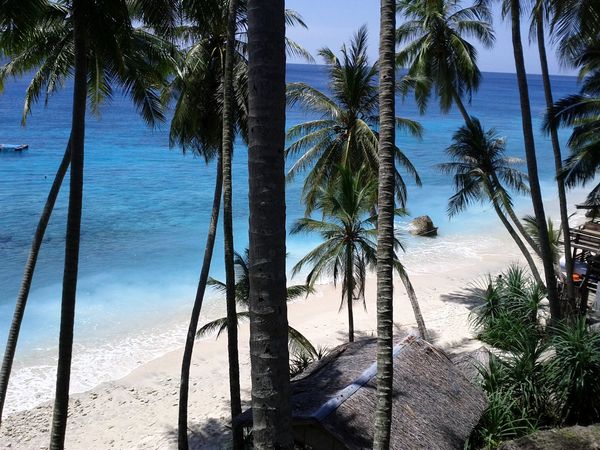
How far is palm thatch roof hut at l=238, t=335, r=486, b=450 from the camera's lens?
25.8ft

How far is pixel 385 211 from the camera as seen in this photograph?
5.73m

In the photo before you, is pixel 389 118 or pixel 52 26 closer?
pixel 389 118

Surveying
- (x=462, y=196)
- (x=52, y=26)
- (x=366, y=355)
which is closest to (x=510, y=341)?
(x=366, y=355)

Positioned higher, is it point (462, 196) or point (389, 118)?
point (389, 118)

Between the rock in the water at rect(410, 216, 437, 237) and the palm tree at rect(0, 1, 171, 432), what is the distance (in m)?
20.7

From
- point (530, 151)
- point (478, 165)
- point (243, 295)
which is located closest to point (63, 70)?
point (243, 295)

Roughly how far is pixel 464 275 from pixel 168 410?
14455 mm

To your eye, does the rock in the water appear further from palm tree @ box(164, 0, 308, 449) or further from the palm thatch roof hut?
the palm thatch roof hut

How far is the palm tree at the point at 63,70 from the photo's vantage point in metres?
9.36

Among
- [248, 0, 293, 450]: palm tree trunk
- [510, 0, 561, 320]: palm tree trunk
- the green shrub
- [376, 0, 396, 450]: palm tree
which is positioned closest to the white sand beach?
[510, 0, 561, 320]: palm tree trunk

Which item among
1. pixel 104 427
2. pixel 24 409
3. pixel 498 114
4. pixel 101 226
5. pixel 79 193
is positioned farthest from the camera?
pixel 498 114

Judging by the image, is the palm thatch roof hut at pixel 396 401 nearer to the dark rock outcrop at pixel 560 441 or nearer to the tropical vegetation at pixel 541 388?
the tropical vegetation at pixel 541 388

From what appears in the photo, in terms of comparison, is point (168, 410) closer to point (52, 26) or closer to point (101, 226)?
point (52, 26)

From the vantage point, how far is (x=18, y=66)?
34.7ft
